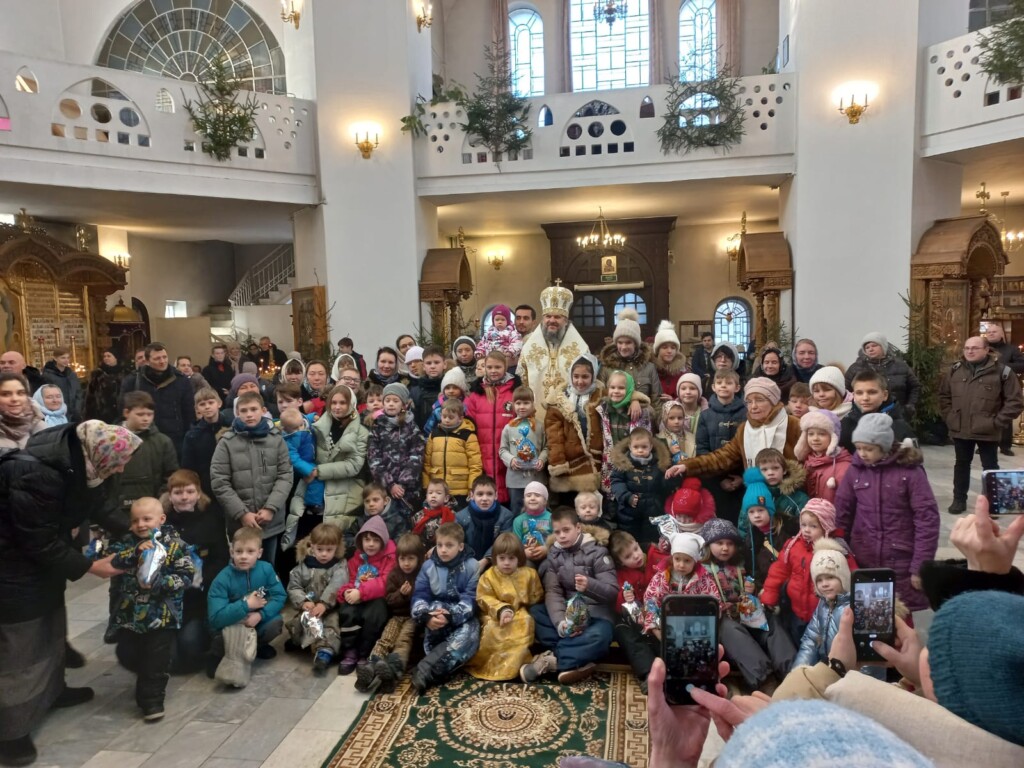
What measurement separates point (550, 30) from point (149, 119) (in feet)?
28.1

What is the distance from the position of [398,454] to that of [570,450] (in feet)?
4.18

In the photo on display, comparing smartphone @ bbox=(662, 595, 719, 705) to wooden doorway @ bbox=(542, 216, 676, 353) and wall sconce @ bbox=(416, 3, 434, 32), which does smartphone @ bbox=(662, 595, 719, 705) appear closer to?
wall sconce @ bbox=(416, 3, 434, 32)

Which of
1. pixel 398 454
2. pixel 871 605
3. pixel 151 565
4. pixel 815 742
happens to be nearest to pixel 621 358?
pixel 398 454

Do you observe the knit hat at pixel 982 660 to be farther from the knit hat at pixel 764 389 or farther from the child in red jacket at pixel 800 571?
the knit hat at pixel 764 389

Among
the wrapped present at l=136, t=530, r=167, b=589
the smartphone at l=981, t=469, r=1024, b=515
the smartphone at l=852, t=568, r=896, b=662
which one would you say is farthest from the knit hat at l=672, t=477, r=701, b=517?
the wrapped present at l=136, t=530, r=167, b=589

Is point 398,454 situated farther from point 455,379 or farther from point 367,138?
point 367,138

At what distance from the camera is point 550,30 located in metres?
14.1

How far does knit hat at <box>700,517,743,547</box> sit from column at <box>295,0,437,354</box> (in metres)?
7.33

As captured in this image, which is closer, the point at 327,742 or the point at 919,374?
the point at 327,742

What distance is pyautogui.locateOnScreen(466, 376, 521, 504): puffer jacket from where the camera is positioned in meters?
5.09

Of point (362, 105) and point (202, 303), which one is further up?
point (362, 105)

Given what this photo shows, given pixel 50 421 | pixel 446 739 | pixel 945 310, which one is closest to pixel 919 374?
Answer: pixel 945 310

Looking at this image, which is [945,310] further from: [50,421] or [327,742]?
[50,421]

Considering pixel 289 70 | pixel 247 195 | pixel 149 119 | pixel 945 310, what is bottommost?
pixel 945 310
